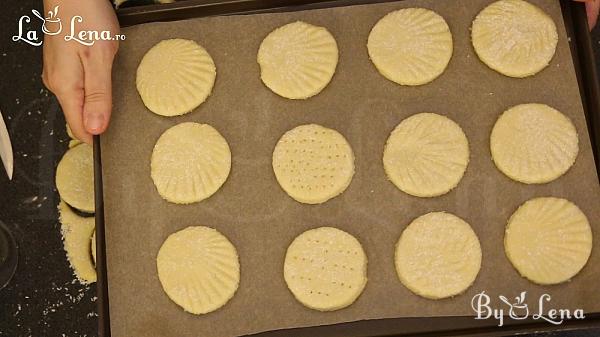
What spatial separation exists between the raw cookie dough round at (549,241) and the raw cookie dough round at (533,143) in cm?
7

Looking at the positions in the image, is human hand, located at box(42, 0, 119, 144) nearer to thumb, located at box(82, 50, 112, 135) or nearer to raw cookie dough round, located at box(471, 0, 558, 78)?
thumb, located at box(82, 50, 112, 135)

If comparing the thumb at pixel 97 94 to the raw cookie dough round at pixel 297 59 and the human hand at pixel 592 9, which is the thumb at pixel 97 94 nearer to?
the raw cookie dough round at pixel 297 59

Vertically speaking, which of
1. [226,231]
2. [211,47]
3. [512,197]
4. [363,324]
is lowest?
[363,324]

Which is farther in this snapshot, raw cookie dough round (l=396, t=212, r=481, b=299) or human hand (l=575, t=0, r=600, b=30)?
human hand (l=575, t=0, r=600, b=30)

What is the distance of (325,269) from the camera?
132cm

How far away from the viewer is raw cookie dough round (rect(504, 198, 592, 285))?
127 centimetres

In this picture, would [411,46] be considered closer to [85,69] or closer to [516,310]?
[516,310]

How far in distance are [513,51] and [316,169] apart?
1.72ft

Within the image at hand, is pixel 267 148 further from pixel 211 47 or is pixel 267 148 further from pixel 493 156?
pixel 493 156

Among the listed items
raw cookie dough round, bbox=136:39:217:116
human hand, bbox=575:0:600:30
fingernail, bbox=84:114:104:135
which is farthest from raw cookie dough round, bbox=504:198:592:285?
fingernail, bbox=84:114:104:135

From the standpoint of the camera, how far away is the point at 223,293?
132cm

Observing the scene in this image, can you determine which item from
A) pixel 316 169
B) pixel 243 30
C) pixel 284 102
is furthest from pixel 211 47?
pixel 316 169

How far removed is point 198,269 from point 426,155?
564 mm

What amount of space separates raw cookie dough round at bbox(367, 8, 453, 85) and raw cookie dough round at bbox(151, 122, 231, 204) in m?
0.42
